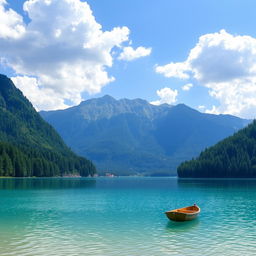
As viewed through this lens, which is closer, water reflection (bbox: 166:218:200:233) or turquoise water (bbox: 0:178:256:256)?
turquoise water (bbox: 0:178:256:256)

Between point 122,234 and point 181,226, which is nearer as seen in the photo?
point 122,234

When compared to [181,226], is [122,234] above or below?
above

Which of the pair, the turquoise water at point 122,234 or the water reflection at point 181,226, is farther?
the water reflection at point 181,226

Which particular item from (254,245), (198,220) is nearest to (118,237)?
(254,245)

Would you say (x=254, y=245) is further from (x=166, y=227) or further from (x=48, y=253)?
(x=48, y=253)

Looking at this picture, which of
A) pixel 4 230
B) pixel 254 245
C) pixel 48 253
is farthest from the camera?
pixel 4 230

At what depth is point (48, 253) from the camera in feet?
112

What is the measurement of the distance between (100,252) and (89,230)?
1263cm

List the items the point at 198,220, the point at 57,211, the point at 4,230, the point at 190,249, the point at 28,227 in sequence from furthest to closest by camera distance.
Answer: the point at 57,211 → the point at 198,220 → the point at 28,227 → the point at 4,230 → the point at 190,249

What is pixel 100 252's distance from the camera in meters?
34.6

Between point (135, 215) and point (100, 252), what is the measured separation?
28867mm

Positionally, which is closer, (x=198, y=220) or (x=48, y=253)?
(x=48, y=253)

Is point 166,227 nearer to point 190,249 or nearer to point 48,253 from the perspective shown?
point 190,249

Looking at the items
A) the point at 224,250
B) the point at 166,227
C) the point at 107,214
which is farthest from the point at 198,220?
the point at 224,250
